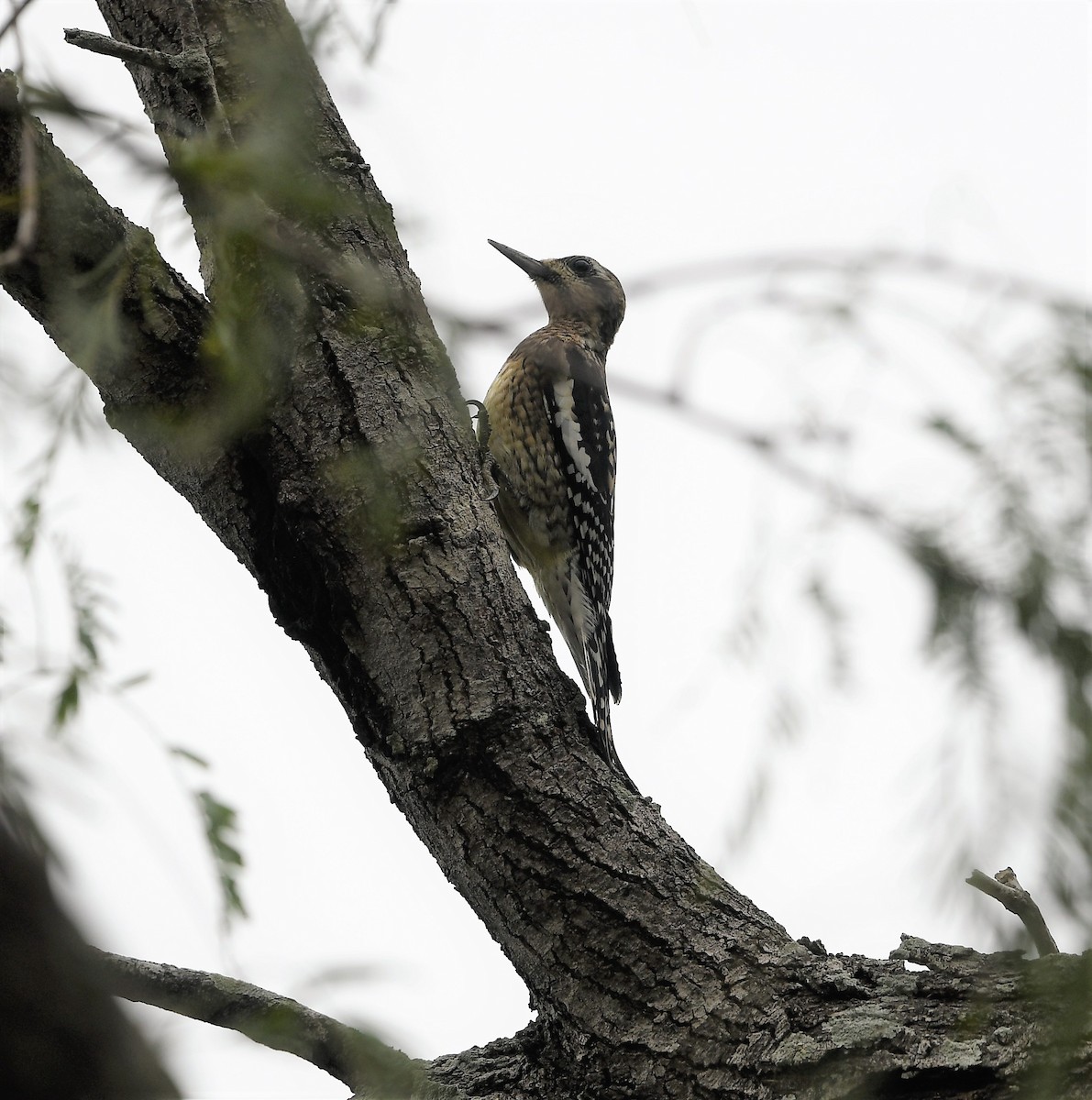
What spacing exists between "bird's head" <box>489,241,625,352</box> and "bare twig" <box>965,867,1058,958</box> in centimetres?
445

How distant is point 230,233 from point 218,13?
60.1 inches

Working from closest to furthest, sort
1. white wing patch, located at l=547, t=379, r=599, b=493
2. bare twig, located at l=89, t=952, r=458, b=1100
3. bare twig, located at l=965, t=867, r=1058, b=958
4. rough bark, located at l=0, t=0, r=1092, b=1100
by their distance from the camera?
bare twig, located at l=965, t=867, r=1058, b=958
rough bark, located at l=0, t=0, r=1092, b=1100
bare twig, located at l=89, t=952, r=458, b=1100
white wing patch, located at l=547, t=379, r=599, b=493

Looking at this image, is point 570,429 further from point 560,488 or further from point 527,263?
point 527,263

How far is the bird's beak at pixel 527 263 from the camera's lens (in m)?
5.95

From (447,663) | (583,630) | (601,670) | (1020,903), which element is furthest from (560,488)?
(1020,903)

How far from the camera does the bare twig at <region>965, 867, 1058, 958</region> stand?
1.66 metres

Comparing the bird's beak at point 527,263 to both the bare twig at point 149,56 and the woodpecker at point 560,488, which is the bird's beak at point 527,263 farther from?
the bare twig at point 149,56

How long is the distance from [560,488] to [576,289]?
1.34 m

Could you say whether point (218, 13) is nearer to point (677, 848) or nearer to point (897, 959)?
point (677, 848)

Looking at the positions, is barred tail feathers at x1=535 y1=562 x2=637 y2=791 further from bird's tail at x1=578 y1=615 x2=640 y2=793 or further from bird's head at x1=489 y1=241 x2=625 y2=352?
bird's head at x1=489 y1=241 x2=625 y2=352

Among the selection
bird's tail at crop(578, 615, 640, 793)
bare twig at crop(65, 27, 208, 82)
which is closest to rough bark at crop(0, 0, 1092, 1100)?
bare twig at crop(65, 27, 208, 82)

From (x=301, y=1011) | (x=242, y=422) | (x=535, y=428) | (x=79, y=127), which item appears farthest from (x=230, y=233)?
(x=535, y=428)

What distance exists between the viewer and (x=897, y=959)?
2213 mm

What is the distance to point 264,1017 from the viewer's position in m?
2.26
